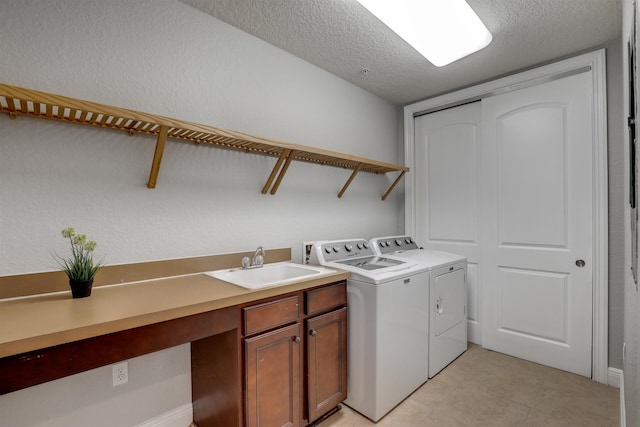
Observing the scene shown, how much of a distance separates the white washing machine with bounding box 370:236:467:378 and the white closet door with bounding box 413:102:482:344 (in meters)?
0.27

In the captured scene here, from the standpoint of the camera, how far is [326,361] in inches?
68.4

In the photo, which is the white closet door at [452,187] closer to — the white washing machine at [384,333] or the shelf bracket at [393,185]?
the shelf bracket at [393,185]

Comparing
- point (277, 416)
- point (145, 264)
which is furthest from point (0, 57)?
point (277, 416)

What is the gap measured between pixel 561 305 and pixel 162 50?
3.34 m

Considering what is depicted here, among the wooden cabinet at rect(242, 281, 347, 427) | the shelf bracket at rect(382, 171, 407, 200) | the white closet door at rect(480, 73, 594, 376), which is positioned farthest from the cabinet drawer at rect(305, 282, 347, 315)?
the white closet door at rect(480, 73, 594, 376)

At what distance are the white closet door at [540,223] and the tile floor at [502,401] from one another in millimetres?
230

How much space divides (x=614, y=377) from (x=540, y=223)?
1.17 meters

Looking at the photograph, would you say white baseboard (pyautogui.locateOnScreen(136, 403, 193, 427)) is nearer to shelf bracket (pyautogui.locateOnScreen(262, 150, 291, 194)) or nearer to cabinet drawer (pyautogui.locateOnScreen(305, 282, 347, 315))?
cabinet drawer (pyautogui.locateOnScreen(305, 282, 347, 315))

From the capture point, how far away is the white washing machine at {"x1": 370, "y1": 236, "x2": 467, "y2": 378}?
223 centimetres

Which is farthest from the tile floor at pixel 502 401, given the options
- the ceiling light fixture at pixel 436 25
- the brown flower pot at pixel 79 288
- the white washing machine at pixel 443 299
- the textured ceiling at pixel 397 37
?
the textured ceiling at pixel 397 37

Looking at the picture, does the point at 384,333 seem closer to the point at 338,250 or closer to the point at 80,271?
the point at 338,250

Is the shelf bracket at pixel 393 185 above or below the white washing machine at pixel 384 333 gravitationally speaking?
above

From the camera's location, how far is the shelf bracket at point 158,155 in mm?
1444

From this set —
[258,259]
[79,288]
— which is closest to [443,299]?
[258,259]
